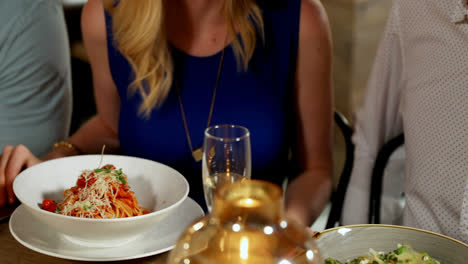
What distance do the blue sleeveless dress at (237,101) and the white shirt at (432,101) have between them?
27 cm

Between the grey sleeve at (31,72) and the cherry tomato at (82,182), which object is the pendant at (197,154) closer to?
the cherry tomato at (82,182)

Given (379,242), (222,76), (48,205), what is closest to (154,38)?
(222,76)

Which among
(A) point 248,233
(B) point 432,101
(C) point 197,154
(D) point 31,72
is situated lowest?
(C) point 197,154

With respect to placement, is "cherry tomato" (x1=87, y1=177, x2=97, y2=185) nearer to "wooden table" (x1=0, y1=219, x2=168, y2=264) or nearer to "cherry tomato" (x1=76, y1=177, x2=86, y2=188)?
"cherry tomato" (x1=76, y1=177, x2=86, y2=188)

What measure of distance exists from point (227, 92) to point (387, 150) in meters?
0.49

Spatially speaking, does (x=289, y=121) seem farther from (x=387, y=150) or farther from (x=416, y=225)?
(x=416, y=225)

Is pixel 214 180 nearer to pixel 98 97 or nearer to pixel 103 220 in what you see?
pixel 103 220

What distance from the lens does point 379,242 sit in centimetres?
80

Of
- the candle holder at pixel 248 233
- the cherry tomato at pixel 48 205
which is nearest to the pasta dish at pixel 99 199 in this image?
the cherry tomato at pixel 48 205

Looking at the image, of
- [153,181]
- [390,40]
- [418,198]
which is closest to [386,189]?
[418,198]

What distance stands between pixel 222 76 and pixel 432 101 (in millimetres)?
555

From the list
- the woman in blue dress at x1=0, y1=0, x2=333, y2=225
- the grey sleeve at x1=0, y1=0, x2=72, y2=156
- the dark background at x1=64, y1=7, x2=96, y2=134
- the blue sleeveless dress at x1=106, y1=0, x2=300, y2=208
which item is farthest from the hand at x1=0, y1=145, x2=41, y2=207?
the dark background at x1=64, y1=7, x2=96, y2=134

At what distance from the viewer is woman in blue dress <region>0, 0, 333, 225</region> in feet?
4.58

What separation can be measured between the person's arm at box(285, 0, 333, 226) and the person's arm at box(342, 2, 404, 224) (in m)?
0.10
